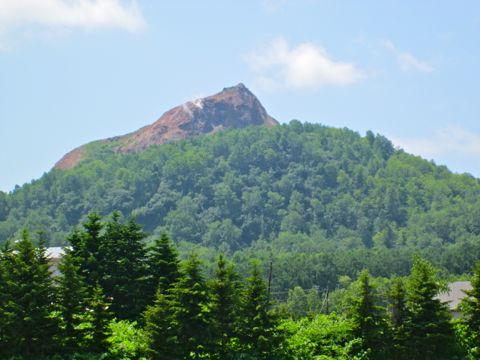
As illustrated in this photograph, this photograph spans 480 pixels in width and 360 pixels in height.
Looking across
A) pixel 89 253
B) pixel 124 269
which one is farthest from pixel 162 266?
pixel 89 253

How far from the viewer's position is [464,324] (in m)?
35.3

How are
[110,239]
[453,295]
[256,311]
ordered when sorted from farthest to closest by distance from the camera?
[453,295], [110,239], [256,311]

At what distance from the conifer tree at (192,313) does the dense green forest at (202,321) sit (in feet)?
0.13

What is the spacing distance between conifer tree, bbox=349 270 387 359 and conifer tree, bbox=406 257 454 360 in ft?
3.76

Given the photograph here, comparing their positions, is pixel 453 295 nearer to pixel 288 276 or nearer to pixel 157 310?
pixel 157 310

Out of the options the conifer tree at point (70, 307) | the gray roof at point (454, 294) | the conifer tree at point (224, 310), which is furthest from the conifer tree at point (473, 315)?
the conifer tree at point (70, 307)

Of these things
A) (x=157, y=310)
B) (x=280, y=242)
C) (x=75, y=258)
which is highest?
(x=280, y=242)

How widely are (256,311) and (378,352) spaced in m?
5.36

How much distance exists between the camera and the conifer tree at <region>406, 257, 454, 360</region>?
34031 millimetres

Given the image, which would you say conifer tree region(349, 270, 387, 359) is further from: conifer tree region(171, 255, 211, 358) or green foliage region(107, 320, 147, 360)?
green foliage region(107, 320, 147, 360)

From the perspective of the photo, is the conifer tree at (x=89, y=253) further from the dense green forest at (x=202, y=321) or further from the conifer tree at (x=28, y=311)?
the conifer tree at (x=28, y=311)

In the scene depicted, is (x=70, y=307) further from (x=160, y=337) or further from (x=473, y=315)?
(x=473, y=315)

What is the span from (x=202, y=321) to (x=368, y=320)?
698cm

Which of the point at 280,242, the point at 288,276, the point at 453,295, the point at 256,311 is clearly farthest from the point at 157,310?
the point at 280,242
